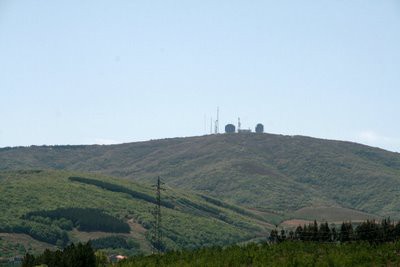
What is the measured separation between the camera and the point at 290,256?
116m

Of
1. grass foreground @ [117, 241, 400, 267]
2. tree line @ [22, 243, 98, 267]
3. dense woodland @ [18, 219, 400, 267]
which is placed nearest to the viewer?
grass foreground @ [117, 241, 400, 267]

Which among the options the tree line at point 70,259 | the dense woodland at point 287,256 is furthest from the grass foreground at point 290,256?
the tree line at point 70,259

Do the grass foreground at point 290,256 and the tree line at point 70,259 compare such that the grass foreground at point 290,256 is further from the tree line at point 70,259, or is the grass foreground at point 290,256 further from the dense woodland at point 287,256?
the tree line at point 70,259

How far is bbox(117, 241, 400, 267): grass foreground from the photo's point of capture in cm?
11012

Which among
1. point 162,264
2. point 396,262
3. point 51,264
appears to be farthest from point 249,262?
point 51,264

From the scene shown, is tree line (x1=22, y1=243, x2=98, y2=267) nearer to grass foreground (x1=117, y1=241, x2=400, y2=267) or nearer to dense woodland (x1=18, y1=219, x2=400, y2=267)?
dense woodland (x1=18, y1=219, x2=400, y2=267)

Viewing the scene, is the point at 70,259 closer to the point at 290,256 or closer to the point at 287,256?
the point at 287,256

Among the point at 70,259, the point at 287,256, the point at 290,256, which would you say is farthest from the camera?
the point at 70,259

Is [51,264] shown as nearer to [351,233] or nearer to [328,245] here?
[328,245]

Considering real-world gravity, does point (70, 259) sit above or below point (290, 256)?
below


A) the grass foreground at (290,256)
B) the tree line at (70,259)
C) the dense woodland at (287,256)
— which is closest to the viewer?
the grass foreground at (290,256)

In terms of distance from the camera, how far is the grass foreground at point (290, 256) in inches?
4336

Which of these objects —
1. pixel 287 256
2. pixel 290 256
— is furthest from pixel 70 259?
pixel 290 256

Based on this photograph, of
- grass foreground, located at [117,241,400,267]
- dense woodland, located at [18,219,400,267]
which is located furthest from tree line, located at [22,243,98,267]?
grass foreground, located at [117,241,400,267]
